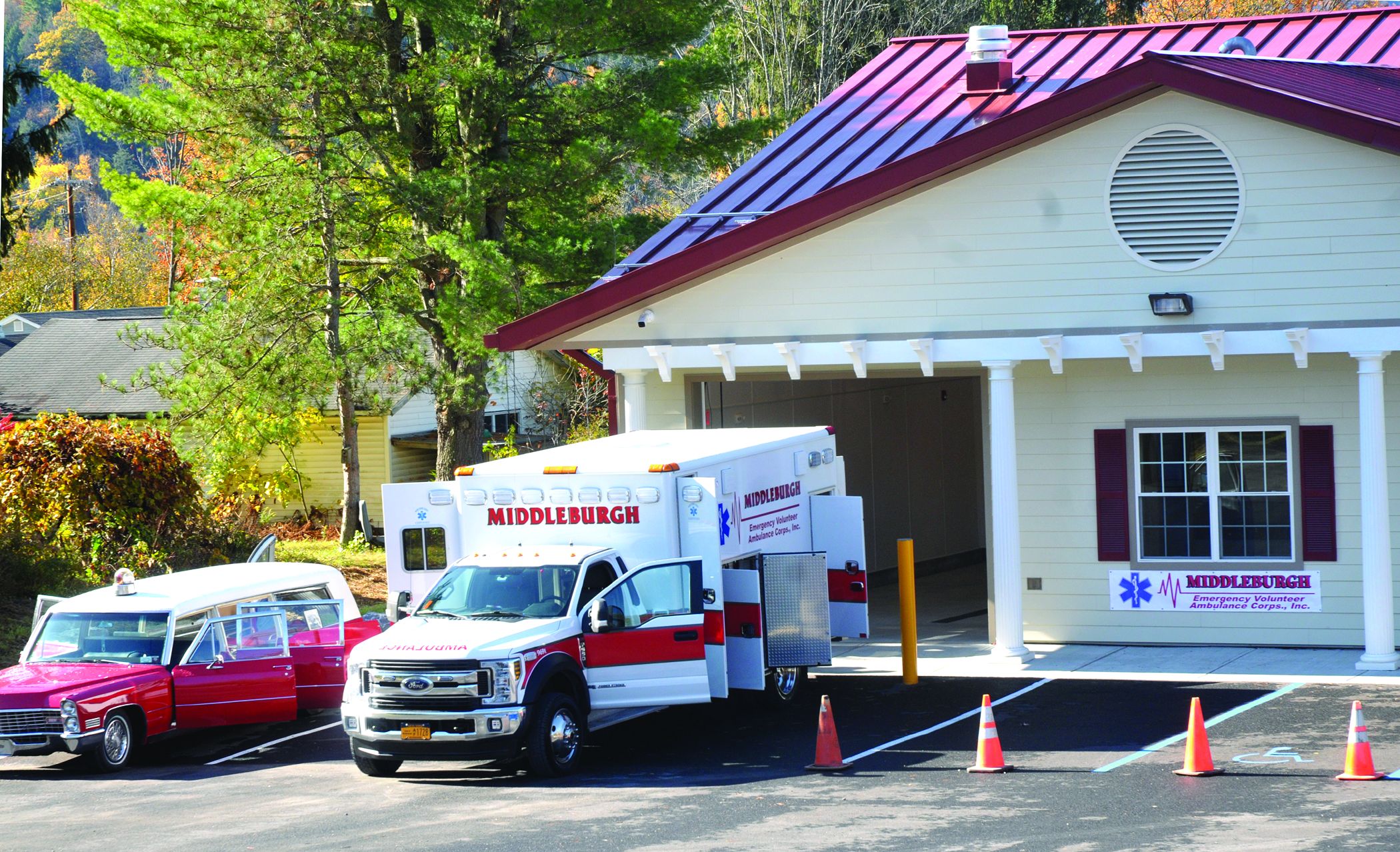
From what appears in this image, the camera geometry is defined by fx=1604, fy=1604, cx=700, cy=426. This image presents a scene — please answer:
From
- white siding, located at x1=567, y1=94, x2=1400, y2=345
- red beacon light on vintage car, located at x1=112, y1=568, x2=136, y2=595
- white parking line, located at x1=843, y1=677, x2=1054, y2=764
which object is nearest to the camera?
white parking line, located at x1=843, y1=677, x2=1054, y2=764

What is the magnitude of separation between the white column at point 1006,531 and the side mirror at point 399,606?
6025 millimetres

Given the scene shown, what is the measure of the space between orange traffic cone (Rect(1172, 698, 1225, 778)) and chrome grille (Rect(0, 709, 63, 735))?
8966mm

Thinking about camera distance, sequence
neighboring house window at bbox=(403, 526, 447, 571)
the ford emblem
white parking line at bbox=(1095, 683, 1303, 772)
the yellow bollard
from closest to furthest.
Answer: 1. white parking line at bbox=(1095, 683, 1303, 772)
2. the ford emblem
3. neighboring house window at bbox=(403, 526, 447, 571)
4. the yellow bollard

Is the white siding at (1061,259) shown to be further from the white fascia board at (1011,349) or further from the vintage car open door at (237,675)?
the vintage car open door at (237,675)

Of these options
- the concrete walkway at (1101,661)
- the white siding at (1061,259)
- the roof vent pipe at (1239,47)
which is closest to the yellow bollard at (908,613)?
the concrete walkway at (1101,661)

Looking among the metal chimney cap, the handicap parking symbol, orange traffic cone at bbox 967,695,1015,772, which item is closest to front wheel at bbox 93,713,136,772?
orange traffic cone at bbox 967,695,1015,772

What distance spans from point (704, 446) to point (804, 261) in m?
3.41

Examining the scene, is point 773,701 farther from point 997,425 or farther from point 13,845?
point 13,845

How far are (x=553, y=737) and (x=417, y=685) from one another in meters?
1.15

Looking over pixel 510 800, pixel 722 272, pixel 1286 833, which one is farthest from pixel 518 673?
pixel 722 272

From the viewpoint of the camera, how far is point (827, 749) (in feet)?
40.7

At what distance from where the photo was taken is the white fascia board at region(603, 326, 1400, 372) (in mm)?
15609

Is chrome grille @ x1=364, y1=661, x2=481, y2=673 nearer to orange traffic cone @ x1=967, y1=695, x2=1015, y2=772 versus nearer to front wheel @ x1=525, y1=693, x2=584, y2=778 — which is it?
front wheel @ x1=525, y1=693, x2=584, y2=778

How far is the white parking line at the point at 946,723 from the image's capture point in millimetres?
12961
